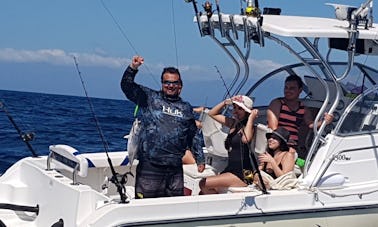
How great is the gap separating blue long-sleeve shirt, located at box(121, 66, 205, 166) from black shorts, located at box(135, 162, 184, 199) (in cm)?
6

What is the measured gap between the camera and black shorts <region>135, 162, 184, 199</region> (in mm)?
6094

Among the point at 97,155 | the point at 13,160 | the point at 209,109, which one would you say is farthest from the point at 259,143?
the point at 13,160

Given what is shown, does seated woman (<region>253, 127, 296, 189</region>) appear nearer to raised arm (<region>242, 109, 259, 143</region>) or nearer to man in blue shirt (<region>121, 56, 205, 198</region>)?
raised arm (<region>242, 109, 259, 143</region>)

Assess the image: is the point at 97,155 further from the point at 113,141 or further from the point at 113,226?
the point at 113,141

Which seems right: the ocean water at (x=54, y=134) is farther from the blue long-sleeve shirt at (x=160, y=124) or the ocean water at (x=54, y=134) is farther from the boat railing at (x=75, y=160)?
the blue long-sleeve shirt at (x=160, y=124)

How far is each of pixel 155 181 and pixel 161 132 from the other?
16.2 inches

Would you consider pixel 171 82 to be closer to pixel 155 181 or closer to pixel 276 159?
pixel 155 181

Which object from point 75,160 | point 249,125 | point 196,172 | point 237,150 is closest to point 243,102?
point 249,125

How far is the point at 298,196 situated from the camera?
20.2 ft

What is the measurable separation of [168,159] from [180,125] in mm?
296

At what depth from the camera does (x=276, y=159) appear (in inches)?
260

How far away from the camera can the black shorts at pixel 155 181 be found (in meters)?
6.09

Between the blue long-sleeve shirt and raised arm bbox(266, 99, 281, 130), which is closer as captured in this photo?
the blue long-sleeve shirt

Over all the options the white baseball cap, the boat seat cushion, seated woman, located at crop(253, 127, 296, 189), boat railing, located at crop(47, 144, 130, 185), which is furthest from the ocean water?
seated woman, located at crop(253, 127, 296, 189)
